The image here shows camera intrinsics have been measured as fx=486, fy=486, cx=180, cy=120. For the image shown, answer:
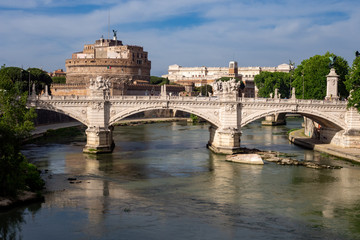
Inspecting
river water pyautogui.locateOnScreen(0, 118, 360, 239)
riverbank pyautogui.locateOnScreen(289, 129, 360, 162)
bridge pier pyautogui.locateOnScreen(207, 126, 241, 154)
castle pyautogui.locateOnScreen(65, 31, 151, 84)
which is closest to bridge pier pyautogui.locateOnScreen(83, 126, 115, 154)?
river water pyautogui.locateOnScreen(0, 118, 360, 239)

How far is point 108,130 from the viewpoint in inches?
1731

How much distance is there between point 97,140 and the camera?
143 ft

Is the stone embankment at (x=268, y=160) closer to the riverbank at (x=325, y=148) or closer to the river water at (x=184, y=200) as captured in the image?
the river water at (x=184, y=200)

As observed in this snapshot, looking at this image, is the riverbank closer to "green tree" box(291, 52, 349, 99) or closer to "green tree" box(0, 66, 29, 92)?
"green tree" box(291, 52, 349, 99)

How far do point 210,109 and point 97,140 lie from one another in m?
10.7

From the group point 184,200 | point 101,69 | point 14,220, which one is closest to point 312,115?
point 184,200

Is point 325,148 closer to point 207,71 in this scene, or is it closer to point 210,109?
point 210,109

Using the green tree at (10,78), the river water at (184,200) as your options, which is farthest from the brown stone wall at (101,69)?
the river water at (184,200)

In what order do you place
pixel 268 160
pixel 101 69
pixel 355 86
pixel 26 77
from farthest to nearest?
pixel 101 69, pixel 26 77, pixel 355 86, pixel 268 160

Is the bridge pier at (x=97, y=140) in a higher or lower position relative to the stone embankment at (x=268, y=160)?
higher

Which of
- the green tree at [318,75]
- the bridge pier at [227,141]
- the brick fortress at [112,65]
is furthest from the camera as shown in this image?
the brick fortress at [112,65]

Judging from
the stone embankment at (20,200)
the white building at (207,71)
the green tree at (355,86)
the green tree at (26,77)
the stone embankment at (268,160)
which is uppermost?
the white building at (207,71)

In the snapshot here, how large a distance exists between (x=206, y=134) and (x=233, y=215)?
126 feet

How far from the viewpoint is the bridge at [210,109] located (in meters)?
43.7
